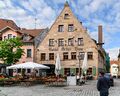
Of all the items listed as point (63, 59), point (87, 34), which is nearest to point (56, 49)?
point (63, 59)

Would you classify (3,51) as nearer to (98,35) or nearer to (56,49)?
(56,49)

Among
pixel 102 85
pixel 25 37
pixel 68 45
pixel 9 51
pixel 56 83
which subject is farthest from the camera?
pixel 25 37

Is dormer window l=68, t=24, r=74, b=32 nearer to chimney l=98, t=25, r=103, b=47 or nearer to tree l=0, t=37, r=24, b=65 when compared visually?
chimney l=98, t=25, r=103, b=47

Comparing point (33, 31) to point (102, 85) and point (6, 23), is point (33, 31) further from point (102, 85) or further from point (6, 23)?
point (102, 85)

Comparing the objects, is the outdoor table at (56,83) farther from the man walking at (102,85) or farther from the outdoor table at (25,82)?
the man walking at (102,85)

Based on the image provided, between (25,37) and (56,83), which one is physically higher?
(25,37)

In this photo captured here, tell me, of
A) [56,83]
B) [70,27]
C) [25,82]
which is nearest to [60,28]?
[70,27]

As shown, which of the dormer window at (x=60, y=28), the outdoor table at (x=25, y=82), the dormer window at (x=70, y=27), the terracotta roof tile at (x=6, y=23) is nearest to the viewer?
the outdoor table at (x=25, y=82)

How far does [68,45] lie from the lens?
184 ft

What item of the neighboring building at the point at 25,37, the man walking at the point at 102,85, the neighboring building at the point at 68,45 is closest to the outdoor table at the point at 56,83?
the man walking at the point at 102,85

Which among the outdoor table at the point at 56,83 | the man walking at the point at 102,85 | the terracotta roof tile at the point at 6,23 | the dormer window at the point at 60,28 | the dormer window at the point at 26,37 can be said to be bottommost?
the outdoor table at the point at 56,83

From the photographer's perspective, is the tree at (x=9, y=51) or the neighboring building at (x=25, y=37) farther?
the neighboring building at (x=25, y=37)

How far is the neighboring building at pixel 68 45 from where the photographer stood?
54.8 metres

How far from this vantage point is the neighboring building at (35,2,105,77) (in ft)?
180
